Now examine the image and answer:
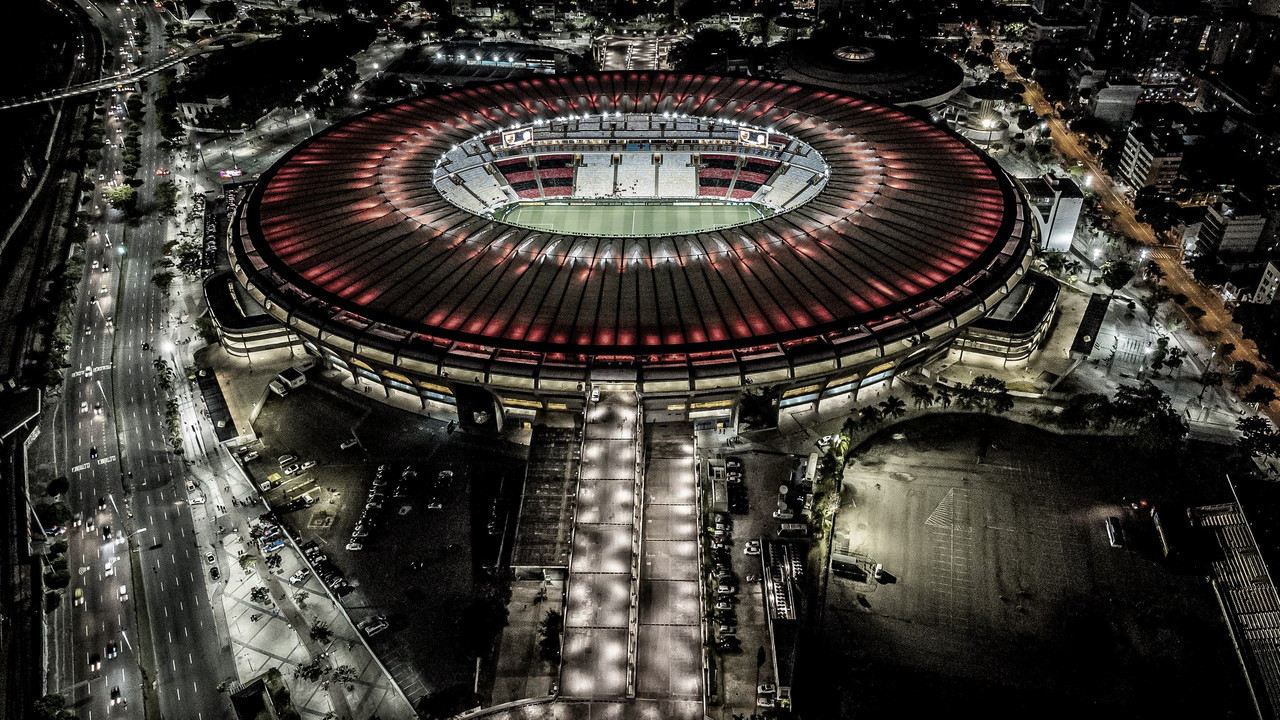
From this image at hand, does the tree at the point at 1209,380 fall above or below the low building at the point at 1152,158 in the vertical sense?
below

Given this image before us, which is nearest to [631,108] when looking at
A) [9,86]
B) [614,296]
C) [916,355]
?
[614,296]

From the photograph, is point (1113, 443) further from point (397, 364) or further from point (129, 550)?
point (129, 550)

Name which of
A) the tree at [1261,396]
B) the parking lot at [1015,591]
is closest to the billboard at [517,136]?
the parking lot at [1015,591]

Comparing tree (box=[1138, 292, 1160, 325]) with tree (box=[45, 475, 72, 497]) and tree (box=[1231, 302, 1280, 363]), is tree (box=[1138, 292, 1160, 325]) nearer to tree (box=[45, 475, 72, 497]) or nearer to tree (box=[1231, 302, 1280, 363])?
tree (box=[1231, 302, 1280, 363])

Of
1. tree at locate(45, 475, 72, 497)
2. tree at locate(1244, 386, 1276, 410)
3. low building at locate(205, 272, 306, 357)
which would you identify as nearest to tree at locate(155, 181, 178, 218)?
low building at locate(205, 272, 306, 357)

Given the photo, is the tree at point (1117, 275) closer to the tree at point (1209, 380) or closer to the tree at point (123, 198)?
the tree at point (1209, 380)

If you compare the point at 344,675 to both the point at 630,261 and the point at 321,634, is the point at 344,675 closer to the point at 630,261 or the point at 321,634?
Result: the point at 321,634
